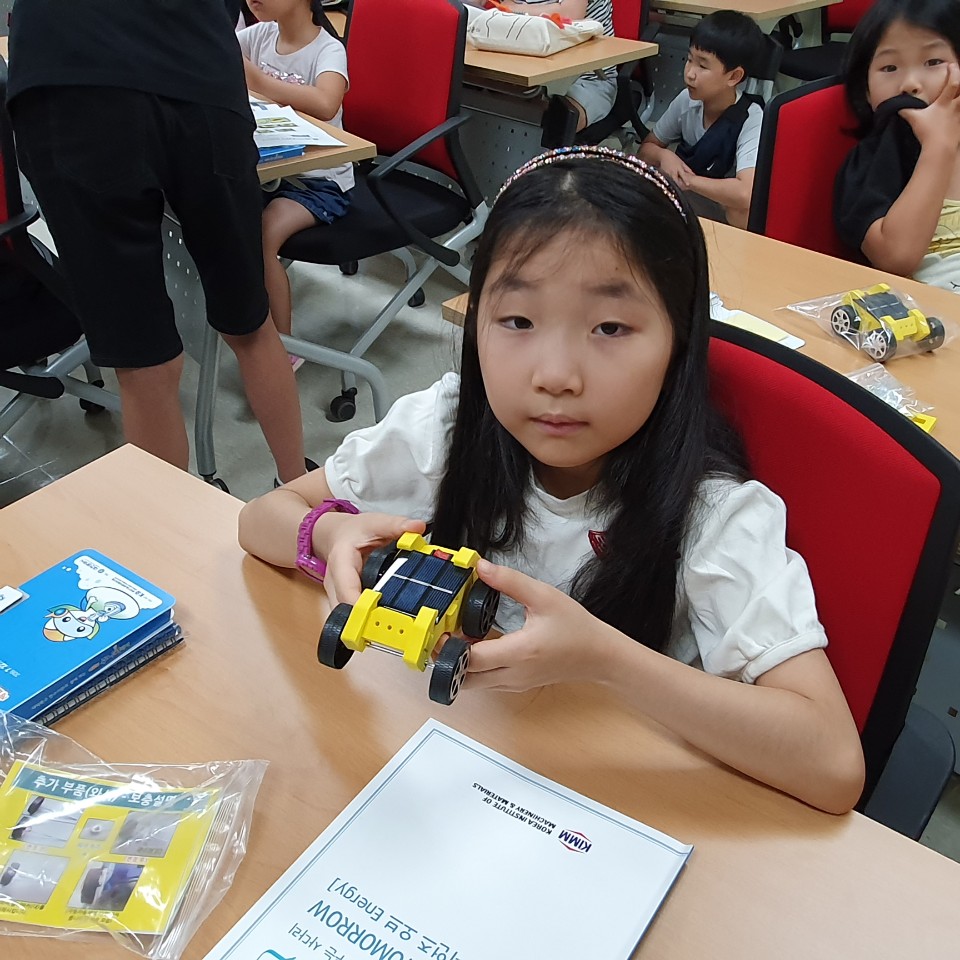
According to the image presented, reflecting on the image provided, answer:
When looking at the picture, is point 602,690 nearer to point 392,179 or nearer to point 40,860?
point 40,860

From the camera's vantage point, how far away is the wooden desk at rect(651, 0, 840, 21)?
3311 mm

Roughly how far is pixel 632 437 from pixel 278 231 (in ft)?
4.81

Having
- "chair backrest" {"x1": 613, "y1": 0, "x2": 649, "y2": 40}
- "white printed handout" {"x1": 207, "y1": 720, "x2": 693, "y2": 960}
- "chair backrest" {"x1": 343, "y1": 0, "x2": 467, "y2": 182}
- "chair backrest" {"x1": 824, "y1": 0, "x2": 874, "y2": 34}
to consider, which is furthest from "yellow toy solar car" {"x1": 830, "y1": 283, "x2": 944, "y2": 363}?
"chair backrest" {"x1": 824, "y1": 0, "x2": 874, "y2": 34}

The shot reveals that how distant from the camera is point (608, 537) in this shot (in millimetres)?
876

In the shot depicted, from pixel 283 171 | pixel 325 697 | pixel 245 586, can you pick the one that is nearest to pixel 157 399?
pixel 283 171

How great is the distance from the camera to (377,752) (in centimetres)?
69

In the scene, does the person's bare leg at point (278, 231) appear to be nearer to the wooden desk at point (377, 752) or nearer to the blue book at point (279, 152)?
the blue book at point (279, 152)

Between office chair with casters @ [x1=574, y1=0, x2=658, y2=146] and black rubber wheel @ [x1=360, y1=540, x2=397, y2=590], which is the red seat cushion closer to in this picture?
black rubber wheel @ [x1=360, y1=540, x2=397, y2=590]

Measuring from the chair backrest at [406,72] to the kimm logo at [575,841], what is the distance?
6.40 feet

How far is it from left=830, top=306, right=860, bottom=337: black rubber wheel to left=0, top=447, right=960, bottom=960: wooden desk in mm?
839

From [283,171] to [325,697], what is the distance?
1.40m

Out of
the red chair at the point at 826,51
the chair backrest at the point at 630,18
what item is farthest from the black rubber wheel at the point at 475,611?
the chair backrest at the point at 630,18

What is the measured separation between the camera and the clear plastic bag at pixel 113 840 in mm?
566

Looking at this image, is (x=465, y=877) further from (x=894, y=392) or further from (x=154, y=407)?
(x=154, y=407)
